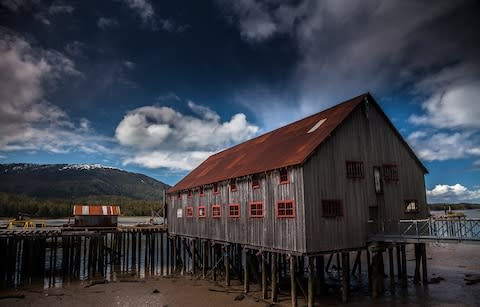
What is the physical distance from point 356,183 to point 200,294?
1286cm

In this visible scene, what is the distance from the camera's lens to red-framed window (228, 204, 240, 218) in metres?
24.5

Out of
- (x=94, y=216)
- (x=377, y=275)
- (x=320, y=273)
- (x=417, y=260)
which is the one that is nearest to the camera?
(x=377, y=275)

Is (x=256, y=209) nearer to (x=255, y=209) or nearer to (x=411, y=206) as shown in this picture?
(x=255, y=209)

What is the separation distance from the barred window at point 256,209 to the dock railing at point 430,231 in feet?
21.0

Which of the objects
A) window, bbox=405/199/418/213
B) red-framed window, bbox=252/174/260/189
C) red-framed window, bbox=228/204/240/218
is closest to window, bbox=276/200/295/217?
red-framed window, bbox=252/174/260/189

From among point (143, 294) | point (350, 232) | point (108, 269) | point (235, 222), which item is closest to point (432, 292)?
point (350, 232)

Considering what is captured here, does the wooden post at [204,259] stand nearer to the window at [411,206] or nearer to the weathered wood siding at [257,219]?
the weathered wood siding at [257,219]

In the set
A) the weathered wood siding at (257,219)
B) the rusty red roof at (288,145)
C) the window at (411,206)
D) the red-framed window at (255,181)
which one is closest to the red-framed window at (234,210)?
the weathered wood siding at (257,219)

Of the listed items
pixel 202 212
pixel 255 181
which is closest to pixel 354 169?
pixel 255 181

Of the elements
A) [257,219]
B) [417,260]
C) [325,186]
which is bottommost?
[417,260]

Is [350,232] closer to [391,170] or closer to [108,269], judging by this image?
[391,170]

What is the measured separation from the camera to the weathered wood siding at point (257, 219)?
61.9 feet

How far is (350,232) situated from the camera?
1962cm

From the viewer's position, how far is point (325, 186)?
1930 cm
